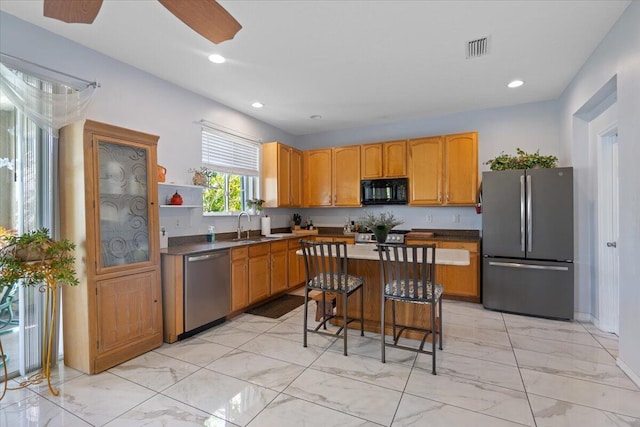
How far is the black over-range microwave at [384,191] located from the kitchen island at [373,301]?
1820 millimetres

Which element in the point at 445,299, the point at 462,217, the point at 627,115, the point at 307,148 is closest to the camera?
the point at 627,115

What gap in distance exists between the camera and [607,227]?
3.19m

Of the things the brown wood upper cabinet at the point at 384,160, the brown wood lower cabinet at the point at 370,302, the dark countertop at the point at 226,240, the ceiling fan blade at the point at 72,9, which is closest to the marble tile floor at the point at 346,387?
the brown wood lower cabinet at the point at 370,302

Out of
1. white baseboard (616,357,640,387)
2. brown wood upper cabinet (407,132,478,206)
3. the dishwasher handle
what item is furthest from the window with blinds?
white baseboard (616,357,640,387)

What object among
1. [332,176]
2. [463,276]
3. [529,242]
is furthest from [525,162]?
[332,176]

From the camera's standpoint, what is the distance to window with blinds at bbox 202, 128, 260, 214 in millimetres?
4203

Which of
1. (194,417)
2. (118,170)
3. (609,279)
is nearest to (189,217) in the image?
(118,170)

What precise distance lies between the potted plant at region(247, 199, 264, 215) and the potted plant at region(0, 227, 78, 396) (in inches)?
104

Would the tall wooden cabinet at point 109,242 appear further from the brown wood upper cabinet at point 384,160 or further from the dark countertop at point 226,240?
the brown wood upper cabinet at point 384,160

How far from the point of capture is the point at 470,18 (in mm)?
2412

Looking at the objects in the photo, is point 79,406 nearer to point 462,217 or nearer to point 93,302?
point 93,302

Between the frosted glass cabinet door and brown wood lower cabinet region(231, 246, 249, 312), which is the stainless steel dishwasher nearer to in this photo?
brown wood lower cabinet region(231, 246, 249, 312)

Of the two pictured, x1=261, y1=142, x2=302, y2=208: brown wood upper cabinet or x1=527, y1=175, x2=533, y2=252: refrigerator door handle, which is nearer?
x1=527, y1=175, x2=533, y2=252: refrigerator door handle

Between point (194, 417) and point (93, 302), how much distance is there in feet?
4.26
